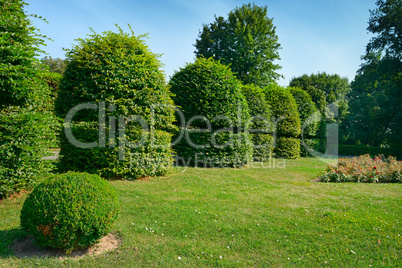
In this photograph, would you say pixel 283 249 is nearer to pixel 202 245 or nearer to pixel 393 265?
pixel 202 245

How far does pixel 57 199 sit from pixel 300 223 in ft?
15.7

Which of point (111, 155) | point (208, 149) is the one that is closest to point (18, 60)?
point (111, 155)

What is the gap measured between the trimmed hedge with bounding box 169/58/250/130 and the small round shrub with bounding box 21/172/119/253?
8.47 meters

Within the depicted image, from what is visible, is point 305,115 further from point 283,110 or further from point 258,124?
point 258,124

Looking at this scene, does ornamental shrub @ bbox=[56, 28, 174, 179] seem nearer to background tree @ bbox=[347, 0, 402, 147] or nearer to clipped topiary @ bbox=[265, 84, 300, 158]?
clipped topiary @ bbox=[265, 84, 300, 158]

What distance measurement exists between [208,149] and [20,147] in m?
7.97

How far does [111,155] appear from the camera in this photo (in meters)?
8.64

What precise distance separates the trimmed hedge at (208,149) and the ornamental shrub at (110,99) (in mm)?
3179

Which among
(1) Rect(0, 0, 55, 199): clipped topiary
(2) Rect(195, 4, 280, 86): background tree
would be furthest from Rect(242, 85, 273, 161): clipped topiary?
(2) Rect(195, 4, 280, 86): background tree

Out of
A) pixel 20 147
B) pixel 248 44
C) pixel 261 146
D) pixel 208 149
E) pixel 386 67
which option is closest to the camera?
pixel 20 147

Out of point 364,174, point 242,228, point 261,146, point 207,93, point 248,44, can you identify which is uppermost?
point 248,44

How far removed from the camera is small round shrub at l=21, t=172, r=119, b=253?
3902 mm

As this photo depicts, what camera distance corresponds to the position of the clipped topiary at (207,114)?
12.4m

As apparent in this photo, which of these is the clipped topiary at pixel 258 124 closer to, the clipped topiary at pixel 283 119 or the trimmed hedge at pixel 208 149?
the clipped topiary at pixel 283 119
